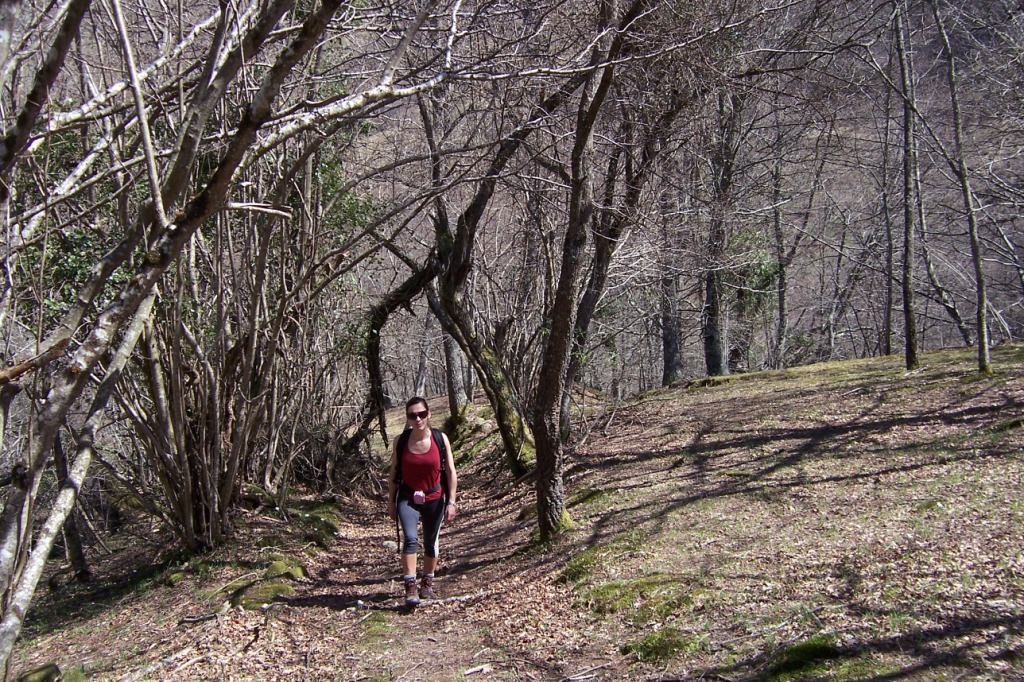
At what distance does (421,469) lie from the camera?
6.49 metres

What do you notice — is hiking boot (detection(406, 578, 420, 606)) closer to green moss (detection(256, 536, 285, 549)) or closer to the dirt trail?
the dirt trail

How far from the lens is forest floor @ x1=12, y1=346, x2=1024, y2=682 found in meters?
4.27

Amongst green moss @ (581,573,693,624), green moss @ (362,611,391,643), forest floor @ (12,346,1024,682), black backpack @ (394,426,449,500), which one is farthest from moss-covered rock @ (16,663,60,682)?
green moss @ (581,573,693,624)

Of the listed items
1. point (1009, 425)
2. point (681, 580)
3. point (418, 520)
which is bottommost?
point (681, 580)

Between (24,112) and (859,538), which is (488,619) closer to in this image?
(859,538)

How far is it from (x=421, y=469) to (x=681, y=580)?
226 centimetres

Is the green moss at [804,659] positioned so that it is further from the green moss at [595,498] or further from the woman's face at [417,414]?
the green moss at [595,498]

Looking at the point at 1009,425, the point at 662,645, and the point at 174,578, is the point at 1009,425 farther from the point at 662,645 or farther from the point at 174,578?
the point at 174,578

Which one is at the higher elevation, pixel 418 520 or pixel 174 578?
pixel 418 520

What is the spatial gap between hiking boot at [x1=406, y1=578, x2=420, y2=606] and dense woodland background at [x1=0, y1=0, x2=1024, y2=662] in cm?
153

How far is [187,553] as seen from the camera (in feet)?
26.0

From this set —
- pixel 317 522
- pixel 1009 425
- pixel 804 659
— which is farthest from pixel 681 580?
pixel 317 522

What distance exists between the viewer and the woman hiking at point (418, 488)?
21.2ft

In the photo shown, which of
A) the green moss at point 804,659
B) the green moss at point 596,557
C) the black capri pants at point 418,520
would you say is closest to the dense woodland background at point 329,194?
the green moss at point 596,557
